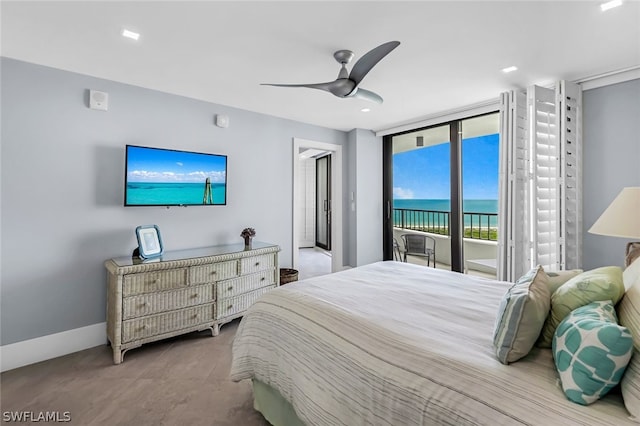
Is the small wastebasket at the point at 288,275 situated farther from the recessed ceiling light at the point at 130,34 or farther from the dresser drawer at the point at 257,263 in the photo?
the recessed ceiling light at the point at 130,34

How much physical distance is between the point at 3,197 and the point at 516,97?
4.55m

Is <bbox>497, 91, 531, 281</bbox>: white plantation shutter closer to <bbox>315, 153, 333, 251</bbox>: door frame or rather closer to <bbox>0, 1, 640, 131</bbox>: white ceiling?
<bbox>0, 1, 640, 131</bbox>: white ceiling

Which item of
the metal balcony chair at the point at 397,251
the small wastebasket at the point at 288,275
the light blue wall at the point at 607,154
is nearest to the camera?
the light blue wall at the point at 607,154

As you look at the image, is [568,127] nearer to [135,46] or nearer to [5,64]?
[135,46]

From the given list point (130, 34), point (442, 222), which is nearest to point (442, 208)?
point (442, 222)

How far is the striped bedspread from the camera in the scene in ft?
2.96

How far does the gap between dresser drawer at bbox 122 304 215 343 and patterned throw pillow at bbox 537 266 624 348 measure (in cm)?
261

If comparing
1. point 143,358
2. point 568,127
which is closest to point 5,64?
point 143,358

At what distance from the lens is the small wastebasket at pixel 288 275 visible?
384 cm

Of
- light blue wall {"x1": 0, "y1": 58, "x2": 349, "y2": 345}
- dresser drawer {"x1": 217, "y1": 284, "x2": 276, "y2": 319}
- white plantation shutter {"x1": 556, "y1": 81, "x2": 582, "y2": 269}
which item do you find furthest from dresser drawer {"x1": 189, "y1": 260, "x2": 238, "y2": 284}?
white plantation shutter {"x1": 556, "y1": 81, "x2": 582, "y2": 269}

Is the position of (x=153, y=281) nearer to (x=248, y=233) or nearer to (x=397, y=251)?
(x=248, y=233)

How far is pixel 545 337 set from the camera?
3.81 ft

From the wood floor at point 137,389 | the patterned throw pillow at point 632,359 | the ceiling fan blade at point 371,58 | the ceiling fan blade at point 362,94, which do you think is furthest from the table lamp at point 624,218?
the wood floor at point 137,389

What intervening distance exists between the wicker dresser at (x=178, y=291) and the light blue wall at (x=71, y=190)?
0.27 meters
